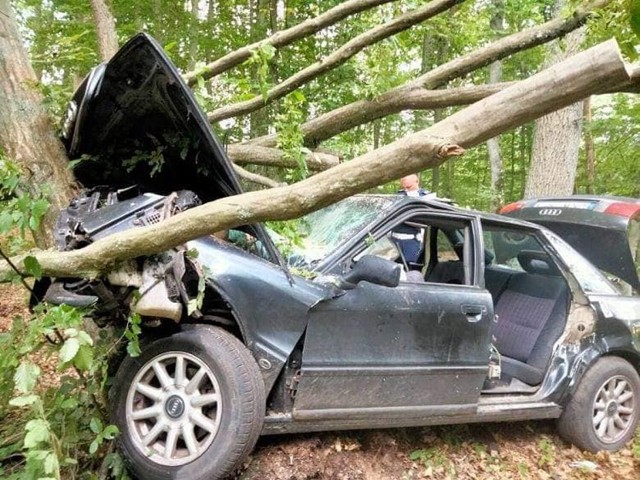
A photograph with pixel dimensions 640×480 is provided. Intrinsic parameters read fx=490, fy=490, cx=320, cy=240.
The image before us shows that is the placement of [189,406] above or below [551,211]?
below

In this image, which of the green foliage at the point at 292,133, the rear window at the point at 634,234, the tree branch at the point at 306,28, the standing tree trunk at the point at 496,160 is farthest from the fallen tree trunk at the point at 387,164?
the standing tree trunk at the point at 496,160

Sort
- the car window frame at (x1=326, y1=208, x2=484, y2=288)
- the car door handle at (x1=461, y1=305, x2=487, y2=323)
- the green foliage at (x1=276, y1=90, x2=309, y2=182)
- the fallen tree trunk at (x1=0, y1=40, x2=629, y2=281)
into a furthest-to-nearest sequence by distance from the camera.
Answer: the green foliage at (x1=276, y1=90, x2=309, y2=182) → the car door handle at (x1=461, y1=305, x2=487, y2=323) → the car window frame at (x1=326, y1=208, x2=484, y2=288) → the fallen tree trunk at (x1=0, y1=40, x2=629, y2=281)

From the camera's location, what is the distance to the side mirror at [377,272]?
263cm

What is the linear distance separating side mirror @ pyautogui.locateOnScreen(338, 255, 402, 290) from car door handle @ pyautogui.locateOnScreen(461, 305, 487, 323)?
2.68 ft

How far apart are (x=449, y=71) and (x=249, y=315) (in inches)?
138

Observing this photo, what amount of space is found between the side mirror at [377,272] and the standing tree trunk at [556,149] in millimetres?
6450

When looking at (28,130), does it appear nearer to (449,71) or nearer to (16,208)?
(16,208)

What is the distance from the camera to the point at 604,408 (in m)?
3.92

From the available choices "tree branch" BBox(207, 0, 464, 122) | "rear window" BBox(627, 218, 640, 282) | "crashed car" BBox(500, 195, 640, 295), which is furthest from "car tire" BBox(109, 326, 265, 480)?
"rear window" BBox(627, 218, 640, 282)

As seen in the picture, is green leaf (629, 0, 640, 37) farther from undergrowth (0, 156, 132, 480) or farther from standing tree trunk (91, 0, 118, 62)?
standing tree trunk (91, 0, 118, 62)

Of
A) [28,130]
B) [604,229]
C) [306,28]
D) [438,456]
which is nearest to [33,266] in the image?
[28,130]

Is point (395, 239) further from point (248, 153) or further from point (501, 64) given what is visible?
point (501, 64)

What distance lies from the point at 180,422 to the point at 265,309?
0.72 metres

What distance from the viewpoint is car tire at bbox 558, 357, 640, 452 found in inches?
149
